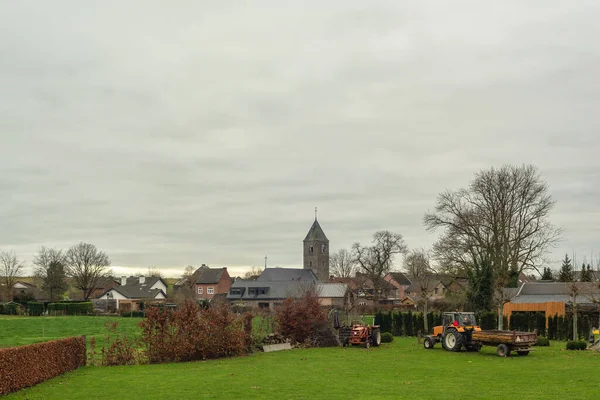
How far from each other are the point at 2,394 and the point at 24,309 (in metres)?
72.4

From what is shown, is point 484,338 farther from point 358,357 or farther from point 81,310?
point 81,310

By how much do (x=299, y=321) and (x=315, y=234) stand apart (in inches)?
3233

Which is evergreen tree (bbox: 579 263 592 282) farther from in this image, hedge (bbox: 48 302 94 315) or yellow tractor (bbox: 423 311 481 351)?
hedge (bbox: 48 302 94 315)

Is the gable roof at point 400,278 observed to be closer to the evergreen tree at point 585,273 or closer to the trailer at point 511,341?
the evergreen tree at point 585,273

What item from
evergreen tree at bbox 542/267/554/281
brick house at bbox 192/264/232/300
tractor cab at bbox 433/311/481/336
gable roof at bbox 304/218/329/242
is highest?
gable roof at bbox 304/218/329/242

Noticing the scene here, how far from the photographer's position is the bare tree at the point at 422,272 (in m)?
43.9

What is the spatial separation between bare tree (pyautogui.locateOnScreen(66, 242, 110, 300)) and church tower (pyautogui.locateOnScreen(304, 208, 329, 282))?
35.9 meters

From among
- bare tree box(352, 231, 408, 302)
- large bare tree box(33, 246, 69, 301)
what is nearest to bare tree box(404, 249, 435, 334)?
bare tree box(352, 231, 408, 302)

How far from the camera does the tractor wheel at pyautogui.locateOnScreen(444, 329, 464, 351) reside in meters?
30.0

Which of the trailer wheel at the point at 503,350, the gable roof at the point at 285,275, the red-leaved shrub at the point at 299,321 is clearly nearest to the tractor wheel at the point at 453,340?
the trailer wheel at the point at 503,350

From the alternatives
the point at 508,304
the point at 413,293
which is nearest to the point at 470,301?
the point at 508,304

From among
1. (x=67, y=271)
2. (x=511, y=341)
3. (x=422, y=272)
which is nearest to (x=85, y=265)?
(x=67, y=271)

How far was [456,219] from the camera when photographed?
53000 millimetres

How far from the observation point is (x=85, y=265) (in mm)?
100000
